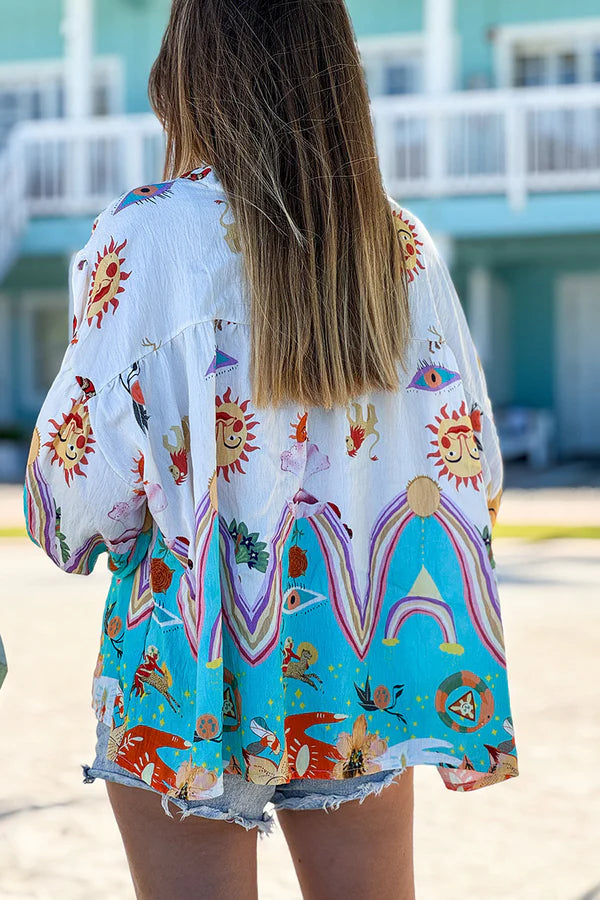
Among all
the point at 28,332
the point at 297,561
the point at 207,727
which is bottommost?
the point at 28,332

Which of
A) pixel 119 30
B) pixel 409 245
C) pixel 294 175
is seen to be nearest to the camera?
pixel 294 175

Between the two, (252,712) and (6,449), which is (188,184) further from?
(6,449)

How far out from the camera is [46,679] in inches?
190

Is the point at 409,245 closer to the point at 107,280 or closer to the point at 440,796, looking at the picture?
the point at 107,280

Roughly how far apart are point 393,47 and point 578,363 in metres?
5.04

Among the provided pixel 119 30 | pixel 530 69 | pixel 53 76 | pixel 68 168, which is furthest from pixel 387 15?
pixel 53 76

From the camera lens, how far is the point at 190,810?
1.38 metres

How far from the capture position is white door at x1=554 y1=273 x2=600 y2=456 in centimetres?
1605

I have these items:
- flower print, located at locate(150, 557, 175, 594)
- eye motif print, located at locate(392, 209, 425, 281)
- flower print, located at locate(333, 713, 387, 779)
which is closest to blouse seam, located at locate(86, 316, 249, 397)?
flower print, located at locate(150, 557, 175, 594)

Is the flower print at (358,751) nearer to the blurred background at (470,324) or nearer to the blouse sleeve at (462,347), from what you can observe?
the blouse sleeve at (462,347)

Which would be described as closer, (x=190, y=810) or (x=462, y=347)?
(x=190, y=810)

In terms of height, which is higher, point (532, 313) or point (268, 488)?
point (268, 488)

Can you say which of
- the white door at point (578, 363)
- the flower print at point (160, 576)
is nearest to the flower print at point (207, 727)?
the flower print at point (160, 576)

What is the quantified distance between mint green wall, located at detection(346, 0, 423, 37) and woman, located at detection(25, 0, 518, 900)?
13933 millimetres
